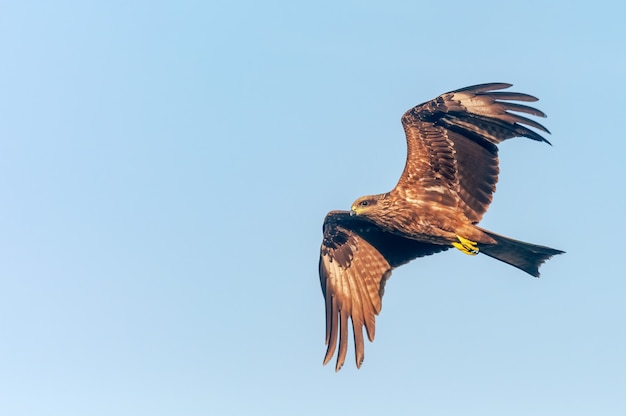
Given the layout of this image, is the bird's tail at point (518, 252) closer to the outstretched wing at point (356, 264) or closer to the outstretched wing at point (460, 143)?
the outstretched wing at point (460, 143)

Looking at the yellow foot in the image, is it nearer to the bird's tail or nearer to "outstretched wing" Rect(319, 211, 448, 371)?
the bird's tail

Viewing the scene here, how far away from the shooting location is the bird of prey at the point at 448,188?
18.5 metres

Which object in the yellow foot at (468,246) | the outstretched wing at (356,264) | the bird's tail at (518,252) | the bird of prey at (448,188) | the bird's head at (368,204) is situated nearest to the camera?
the bird's tail at (518,252)

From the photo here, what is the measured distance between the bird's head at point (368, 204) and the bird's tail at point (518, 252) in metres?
1.85

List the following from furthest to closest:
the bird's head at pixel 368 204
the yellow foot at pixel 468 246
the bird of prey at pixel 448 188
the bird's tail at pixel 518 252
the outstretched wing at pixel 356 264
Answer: the outstretched wing at pixel 356 264 < the bird's head at pixel 368 204 < the yellow foot at pixel 468 246 < the bird of prey at pixel 448 188 < the bird's tail at pixel 518 252

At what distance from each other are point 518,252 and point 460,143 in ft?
6.92

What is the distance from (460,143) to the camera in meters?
18.8

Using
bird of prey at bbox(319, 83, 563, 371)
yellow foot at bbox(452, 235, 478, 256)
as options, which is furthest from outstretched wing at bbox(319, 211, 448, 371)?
yellow foot at bbox(452, 235, 478, 256)

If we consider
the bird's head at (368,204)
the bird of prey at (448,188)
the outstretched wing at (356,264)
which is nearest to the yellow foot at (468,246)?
the bird of prey at (448,188)

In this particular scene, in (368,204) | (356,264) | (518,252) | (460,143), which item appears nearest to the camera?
(518,252)

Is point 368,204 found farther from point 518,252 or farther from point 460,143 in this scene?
point 518,252

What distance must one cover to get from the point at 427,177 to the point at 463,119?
1.22 m

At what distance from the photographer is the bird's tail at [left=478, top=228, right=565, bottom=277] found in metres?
18.3

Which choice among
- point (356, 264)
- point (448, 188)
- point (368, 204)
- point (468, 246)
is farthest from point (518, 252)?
point (356, 264)
